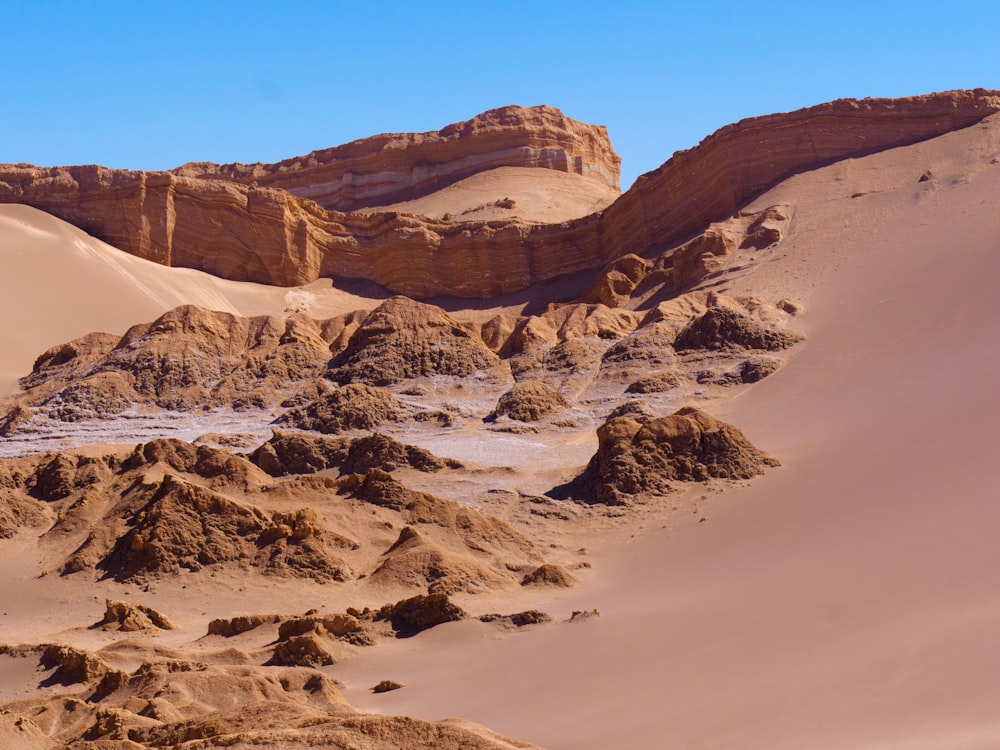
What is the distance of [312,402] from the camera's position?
2495 cm

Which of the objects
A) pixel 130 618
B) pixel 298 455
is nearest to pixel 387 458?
pixel 298 455

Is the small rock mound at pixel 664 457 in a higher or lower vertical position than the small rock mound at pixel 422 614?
higher

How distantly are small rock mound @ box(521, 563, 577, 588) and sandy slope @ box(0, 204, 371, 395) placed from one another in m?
19.8

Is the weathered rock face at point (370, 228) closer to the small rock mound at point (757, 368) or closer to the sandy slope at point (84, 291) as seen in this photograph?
the sandy slope at point (84, 291)

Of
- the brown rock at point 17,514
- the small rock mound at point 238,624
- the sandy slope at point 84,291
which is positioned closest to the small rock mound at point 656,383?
the brown rock at point 17,514

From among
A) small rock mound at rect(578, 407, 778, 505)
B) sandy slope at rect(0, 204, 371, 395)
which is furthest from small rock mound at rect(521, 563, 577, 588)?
sandy slope at rect(0, 204, 371, 395)

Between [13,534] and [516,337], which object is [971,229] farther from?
[13,534]

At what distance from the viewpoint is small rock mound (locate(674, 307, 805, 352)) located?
25.6m

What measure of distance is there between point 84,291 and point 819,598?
2752cm

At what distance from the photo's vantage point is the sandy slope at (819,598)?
7910 millimetres

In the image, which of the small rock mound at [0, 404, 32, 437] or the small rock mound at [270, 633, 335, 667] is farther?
the small rock mound at [0, 404, 32, 437]

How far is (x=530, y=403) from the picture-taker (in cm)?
2361

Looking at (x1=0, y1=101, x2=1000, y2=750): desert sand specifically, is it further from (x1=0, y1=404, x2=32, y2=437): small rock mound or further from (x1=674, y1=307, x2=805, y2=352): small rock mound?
(x1=0, y1=404, x2=32, y2=437): small rock mound

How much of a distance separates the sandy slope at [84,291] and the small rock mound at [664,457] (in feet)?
56.4
